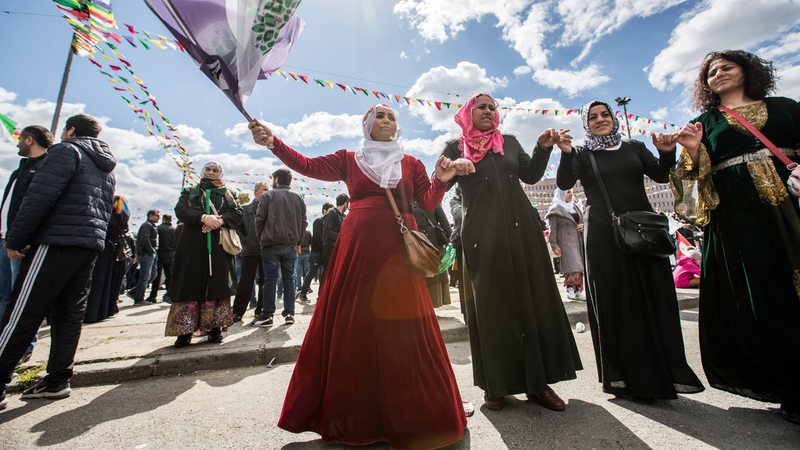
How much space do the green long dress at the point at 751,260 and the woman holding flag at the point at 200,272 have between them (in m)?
4.48

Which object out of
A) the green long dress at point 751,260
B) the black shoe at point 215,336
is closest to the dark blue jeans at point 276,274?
the black shoe at point 215,336

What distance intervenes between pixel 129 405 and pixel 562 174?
12.3 ft

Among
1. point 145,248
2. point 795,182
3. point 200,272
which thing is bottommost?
point 200,272

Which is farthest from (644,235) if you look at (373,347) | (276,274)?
(276,274)

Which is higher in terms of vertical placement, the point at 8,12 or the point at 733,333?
the point at 8,12

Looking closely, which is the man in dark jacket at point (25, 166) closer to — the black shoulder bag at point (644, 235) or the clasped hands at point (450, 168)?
the clasped hands at point (450, 168)

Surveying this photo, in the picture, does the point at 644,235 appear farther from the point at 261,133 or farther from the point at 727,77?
the point at 261,133

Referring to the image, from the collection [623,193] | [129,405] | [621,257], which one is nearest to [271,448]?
[129,405]

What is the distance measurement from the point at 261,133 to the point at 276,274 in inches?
144

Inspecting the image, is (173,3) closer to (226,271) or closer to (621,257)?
(621,257)

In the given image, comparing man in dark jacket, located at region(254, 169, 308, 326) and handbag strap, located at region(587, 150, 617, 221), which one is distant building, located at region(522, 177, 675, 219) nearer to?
handbag strap, located at region(587, 150, 617, 221)

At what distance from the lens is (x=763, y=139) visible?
2152 millimetres

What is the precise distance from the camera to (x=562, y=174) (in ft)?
8.95

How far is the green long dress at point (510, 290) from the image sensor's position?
2.25 m
